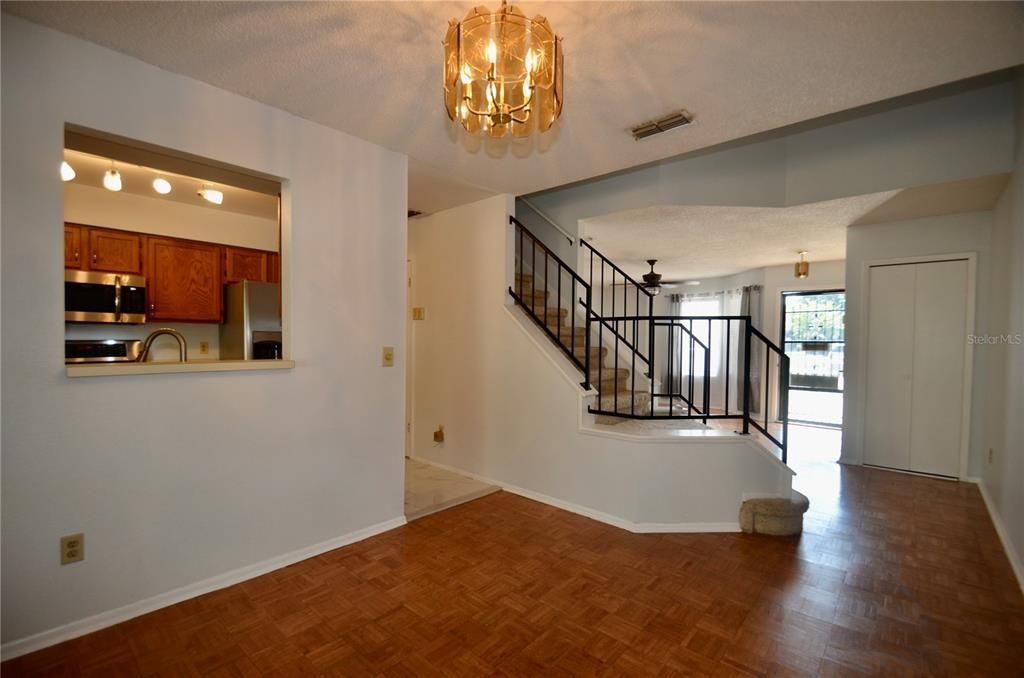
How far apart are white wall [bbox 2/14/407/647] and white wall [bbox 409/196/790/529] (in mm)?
1007

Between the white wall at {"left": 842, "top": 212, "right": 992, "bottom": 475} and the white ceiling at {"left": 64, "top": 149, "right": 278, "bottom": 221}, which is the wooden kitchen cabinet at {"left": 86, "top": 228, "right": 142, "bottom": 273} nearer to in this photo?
the white ceiling at {"left": 64, "top": 149, "right": 278, "bottom": 221}

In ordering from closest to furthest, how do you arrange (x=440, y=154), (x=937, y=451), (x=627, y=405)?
(x=440, y=154), (x=627, y=405), (x=937, y=451)

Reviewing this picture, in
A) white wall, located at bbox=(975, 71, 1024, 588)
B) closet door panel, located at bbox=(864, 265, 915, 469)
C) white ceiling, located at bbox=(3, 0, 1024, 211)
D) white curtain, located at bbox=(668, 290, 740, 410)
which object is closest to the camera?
white ceiling, located at bbox=(3, 0, 1024, 211)

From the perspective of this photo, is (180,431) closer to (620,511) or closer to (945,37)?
(620,511)

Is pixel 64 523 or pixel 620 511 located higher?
pixel 64 523

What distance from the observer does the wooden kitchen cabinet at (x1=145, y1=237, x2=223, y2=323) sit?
3994mm

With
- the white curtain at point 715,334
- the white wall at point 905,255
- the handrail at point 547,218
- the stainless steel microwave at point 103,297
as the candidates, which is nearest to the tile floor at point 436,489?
the handrail at point 547,218

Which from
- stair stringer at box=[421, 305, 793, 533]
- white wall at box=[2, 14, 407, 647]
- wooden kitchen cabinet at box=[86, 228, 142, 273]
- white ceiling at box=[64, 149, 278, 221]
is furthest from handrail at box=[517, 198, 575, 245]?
wooden kitchen cabinet at box=[86, 228, 142, 273]

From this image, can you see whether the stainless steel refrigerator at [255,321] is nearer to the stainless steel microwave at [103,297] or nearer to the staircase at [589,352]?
the stainless steel microwave at [103,297]

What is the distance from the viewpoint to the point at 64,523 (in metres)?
1.83

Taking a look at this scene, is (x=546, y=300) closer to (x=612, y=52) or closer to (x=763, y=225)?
(x=763, y=225)

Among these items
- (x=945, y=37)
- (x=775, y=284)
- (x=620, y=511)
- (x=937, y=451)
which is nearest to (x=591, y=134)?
(x=945, y=37)

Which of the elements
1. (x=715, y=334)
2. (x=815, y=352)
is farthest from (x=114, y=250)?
(x=715, y=334)

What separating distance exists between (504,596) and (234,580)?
4.53ft
